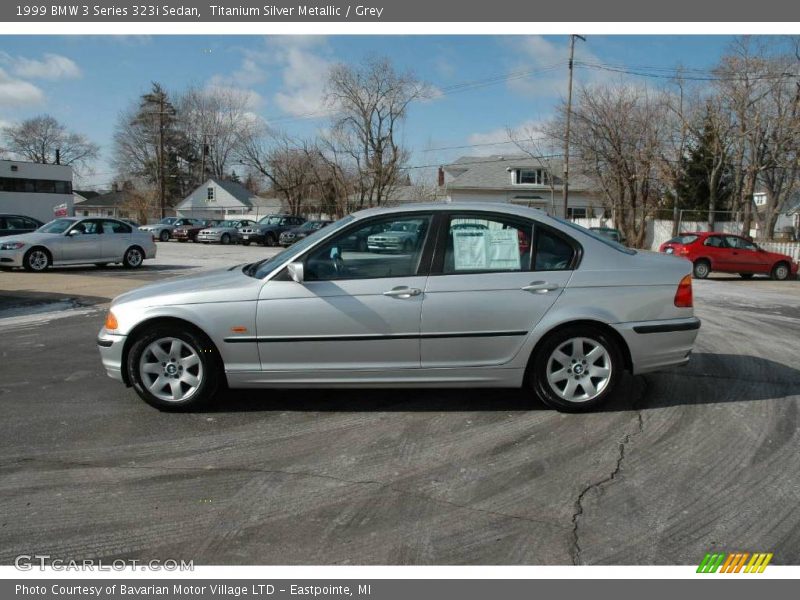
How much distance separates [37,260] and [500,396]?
14943 mm

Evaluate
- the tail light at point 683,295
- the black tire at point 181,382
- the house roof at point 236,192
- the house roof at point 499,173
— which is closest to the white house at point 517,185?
the house roof at point 499,173

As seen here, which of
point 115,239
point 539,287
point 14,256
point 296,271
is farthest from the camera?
point 115,239

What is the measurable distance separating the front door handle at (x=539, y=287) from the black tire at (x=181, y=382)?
242 centimetres

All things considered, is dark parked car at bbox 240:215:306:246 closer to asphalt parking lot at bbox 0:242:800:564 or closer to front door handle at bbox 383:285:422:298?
asphalt parking lot at bbox 0:242:800:564

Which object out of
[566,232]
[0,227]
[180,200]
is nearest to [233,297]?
[566,232]

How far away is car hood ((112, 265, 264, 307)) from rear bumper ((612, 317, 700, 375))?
2.83m

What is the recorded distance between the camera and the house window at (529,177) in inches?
2119

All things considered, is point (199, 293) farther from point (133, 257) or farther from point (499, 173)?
point (499, 173)

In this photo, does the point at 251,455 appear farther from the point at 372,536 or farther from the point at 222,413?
the point at 372,536

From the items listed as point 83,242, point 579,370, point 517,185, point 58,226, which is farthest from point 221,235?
point 579,370

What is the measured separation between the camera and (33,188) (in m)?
49.7

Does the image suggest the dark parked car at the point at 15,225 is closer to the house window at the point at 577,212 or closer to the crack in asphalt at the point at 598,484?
the crack in asphalt at the point at 598,484

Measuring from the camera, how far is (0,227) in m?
18.8

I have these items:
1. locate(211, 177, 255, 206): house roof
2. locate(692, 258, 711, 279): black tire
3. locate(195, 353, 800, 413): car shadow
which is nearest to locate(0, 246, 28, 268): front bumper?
locate(195, 353, 800, 413): car shadow
